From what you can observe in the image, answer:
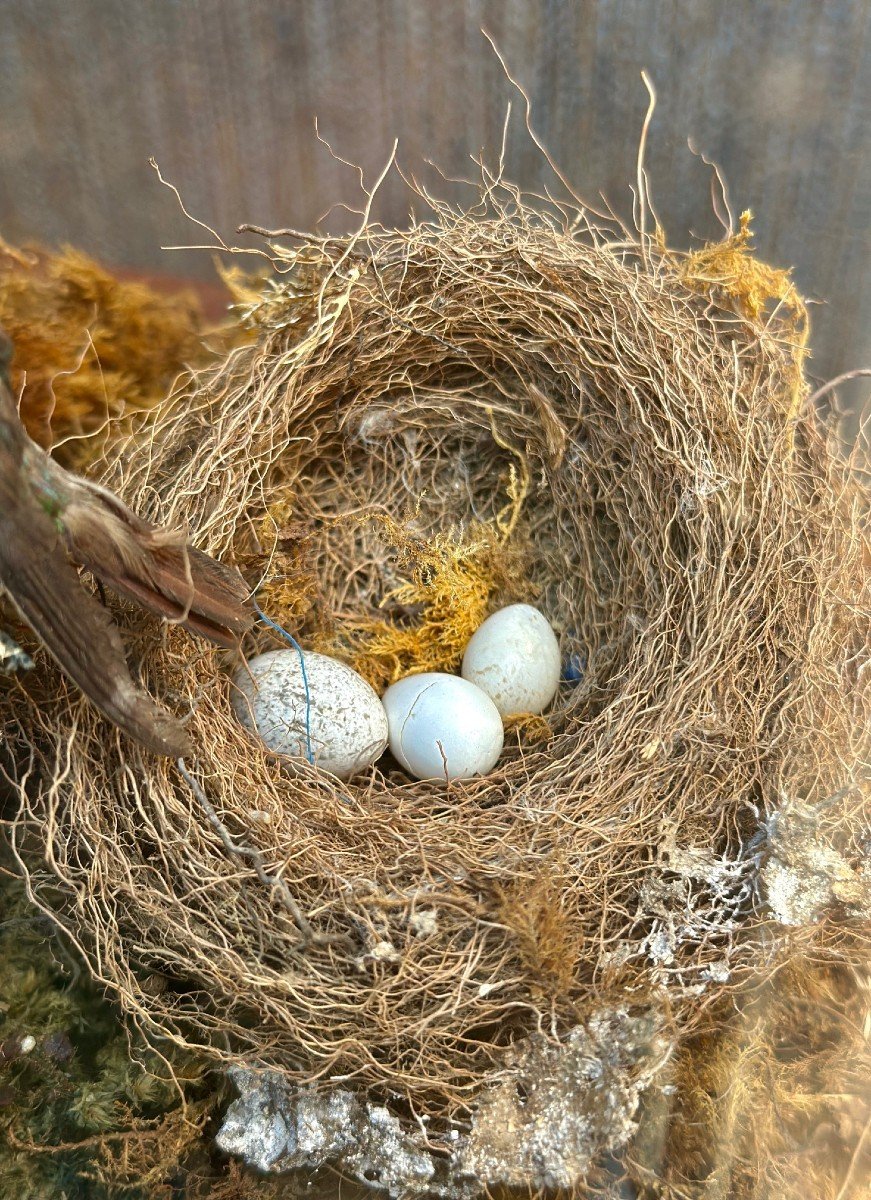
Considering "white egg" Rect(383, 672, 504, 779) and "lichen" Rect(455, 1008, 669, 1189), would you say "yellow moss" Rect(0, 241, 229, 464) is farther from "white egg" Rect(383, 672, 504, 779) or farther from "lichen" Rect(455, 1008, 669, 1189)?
"lichen" Rect(455, 1008, 669, 1189)

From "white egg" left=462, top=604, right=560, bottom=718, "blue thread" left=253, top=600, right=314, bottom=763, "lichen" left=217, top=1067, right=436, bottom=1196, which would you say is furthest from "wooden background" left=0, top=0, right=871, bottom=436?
"lichen" left=217, top=1067, right=436, bottom=1196

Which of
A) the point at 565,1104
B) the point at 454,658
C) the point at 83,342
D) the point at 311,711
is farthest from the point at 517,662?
the point at 83,342

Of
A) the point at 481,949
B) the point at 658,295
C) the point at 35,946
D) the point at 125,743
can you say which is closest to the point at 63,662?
the point at 125,743

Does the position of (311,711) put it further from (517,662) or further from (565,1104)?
(565,1104)

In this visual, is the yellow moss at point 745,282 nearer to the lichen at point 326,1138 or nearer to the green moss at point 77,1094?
the lichen at point 326,1138

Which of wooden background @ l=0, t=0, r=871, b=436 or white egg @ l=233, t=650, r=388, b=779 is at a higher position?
wooden background @ l=0, t=0, r=871, b=436

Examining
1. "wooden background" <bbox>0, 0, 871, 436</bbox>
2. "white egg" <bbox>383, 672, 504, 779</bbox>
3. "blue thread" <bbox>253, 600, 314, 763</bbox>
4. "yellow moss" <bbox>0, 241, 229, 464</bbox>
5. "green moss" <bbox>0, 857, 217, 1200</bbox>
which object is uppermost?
"wooden background" <bbox>0, 0, 871, 436</bbox>

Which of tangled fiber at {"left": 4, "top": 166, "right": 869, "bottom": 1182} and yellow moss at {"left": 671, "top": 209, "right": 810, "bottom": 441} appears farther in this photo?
yellow moss at {"left": 671, "top": 209, "right": 810, "bottom": 441}

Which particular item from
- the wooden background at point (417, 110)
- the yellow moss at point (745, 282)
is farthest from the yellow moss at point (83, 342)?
the yellow moss at point (745, 282)
